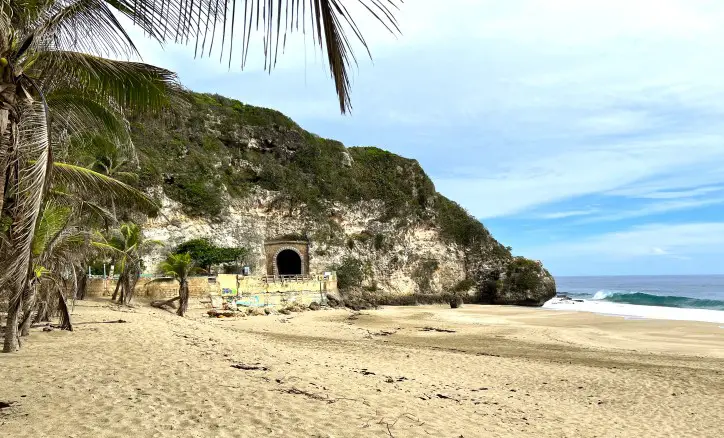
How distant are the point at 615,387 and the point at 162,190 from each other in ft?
107

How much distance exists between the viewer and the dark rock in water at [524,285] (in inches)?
1793

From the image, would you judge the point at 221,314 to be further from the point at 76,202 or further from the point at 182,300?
the point at 76,202

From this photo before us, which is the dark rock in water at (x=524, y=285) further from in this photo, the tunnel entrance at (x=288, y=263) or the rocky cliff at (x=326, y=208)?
the tunnel entrance at (x=288, y=263)

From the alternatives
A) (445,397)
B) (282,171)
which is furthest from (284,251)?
(445,397)

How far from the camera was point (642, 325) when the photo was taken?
25.2 meters

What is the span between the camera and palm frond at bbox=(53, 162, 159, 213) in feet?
21.8

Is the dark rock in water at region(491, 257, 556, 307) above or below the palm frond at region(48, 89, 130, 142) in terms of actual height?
below

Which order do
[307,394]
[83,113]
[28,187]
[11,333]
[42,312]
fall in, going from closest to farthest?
[28,187] < [83,113] < [307,394] < [11,333] < [42,312]

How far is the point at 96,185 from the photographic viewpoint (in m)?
7.07

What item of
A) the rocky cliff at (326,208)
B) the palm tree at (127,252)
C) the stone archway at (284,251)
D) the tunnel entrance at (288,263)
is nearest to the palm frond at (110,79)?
the palm tree at (127,252)

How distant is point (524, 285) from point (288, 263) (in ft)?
71.7

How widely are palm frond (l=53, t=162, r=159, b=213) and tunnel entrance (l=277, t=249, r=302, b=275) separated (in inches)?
1425

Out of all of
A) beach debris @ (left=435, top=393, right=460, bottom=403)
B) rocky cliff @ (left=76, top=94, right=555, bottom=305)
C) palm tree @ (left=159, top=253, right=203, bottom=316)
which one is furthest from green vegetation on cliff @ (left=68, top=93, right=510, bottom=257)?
beach debris @ (left=435, top=393, right=460, bottom=403)

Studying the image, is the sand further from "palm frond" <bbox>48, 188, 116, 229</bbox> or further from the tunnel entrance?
the tunnel entrance
